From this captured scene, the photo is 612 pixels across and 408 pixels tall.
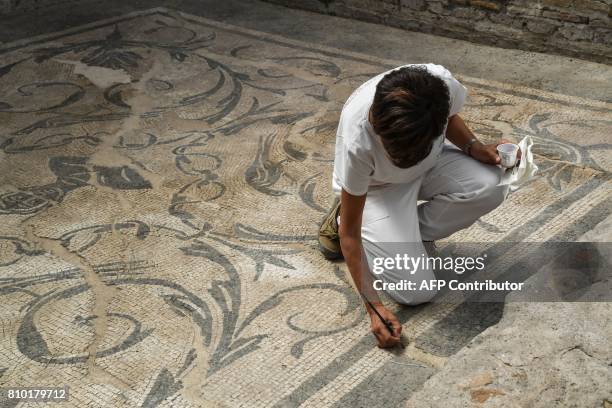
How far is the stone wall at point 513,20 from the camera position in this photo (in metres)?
3.97

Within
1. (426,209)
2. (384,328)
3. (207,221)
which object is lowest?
(207,221)

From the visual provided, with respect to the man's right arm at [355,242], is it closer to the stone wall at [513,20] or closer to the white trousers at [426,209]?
the white trousers at [426,209]

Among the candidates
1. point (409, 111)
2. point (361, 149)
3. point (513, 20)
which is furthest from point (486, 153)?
point (513, 20)

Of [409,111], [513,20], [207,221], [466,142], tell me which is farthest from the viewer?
[513,20]

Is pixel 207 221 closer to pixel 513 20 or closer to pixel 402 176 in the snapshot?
pixel 402 176

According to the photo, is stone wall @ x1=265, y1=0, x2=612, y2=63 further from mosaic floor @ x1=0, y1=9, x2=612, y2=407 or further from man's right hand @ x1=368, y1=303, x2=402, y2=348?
man's right hand @ x1=368, y1=303, x2=402, y2=348

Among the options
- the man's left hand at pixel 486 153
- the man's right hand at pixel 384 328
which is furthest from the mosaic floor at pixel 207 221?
the man's left hand at pixel 486 153

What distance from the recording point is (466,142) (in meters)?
2.39

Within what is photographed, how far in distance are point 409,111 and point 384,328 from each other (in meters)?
0.59

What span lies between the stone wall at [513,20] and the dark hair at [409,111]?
2466 millimetres

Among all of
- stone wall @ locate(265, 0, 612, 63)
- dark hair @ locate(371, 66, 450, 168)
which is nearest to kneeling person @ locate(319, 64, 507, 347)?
dark hair @ locate(371, 66, 450, 168)

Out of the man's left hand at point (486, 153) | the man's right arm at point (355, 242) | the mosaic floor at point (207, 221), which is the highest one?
the man's left hand at point (486, 153)

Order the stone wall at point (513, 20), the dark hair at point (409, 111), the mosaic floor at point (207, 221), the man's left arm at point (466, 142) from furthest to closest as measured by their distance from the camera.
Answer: the stone wall at point (513, 20) → the man's left arm at point (466, 142) → the mosaic floor at point (207, 221) → the dark hair at point (409, 111)

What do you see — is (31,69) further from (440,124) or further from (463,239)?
(440,124)
